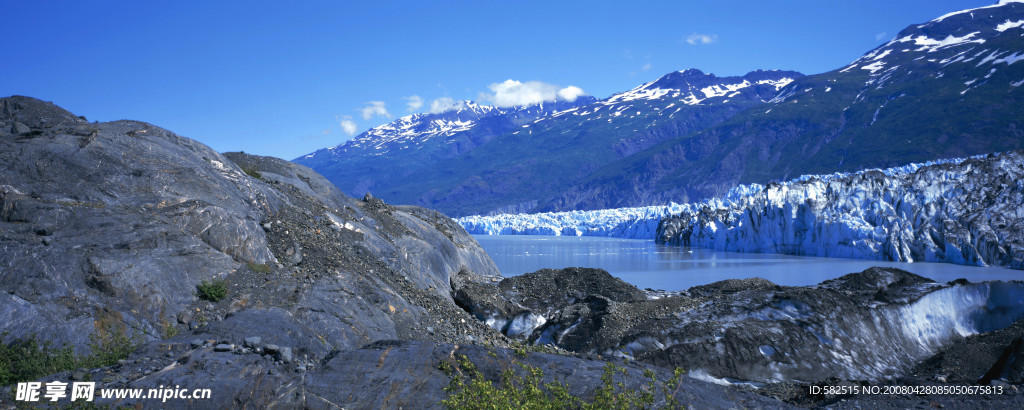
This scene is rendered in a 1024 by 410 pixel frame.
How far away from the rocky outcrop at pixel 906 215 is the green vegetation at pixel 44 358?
46.0 m

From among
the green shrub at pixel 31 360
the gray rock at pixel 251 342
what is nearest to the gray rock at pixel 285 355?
the gray rock at pixel 251 342

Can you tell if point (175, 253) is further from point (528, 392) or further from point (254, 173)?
point (528, 392)

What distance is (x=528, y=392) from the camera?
5.46 m

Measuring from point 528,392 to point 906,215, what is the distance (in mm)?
46586

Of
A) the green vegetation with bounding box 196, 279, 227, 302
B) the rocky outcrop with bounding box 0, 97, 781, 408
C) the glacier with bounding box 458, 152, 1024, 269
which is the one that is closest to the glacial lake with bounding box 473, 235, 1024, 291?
the glacier with bounding box 458, 152, 1024, 269

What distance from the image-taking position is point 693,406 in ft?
19.7

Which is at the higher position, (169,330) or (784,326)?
(169,330)

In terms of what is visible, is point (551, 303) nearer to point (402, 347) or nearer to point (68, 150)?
point (402, 347)

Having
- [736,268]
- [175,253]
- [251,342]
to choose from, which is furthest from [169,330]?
[736,268]

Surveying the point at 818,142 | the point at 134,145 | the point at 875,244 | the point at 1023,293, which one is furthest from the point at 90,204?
the point at 818,142

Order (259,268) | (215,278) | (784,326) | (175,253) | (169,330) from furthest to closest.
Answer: (784,326) → (259,268) → (215,278) → (175,253) → (169,330)

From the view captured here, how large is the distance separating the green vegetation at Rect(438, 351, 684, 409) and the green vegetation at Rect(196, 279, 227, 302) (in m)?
4.63

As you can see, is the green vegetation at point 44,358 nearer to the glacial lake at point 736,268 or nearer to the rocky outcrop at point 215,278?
the rocky outcrop at point 215,278

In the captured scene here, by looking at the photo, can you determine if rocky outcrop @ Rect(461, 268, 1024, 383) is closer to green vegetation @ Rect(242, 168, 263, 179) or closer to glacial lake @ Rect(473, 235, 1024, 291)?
green vegetation @ Rect(242, 168, 263, 179)
